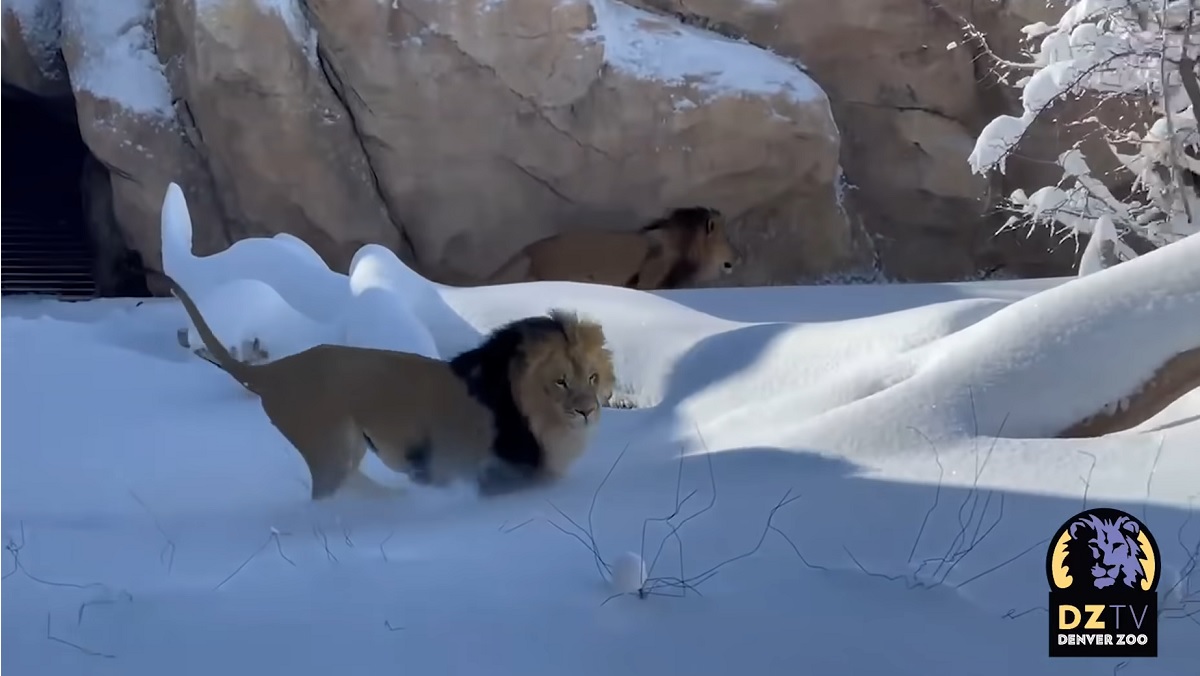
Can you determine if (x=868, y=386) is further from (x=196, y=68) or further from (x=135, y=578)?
(x=196, y=68)

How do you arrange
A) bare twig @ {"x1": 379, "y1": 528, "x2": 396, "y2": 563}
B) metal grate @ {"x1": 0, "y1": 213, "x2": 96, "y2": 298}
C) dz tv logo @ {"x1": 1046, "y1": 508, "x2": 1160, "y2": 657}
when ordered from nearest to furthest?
dz tv logo @ {"x1": 1046, "y1": 508, "x2": 1160, "y2": 657}, bare twig @ {"x1": 379, "y1": 528, "x2": 396, "y2": 563}, metal grate @ {"x1": 0, "y1": 213, "x2": 96, "y2": 298}

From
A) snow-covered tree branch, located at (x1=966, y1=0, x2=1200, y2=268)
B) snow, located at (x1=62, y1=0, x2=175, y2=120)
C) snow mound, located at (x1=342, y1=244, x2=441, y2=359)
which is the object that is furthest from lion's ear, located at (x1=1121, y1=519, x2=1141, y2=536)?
snow, located at (x1=62, y1=0, x2=175, y2=120)

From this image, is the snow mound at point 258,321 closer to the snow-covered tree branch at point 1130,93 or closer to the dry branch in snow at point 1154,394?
the dry branch in snow at point 1154,394

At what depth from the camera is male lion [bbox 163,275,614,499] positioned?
2.72m

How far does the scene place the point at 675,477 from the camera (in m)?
2.60

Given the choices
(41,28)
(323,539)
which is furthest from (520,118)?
(323,539)

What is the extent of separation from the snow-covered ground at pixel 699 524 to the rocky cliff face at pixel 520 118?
4850mm

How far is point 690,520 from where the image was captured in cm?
222

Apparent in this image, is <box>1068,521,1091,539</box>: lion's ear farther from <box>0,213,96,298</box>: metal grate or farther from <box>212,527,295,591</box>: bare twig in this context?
<box>0,213,96,298</box>: metal grate

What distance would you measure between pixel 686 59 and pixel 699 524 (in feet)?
22.0

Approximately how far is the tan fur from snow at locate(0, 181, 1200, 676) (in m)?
4.80

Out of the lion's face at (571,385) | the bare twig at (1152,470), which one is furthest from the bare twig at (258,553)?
the bare twig at (1152,470)

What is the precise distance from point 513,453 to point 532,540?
581 millimetres

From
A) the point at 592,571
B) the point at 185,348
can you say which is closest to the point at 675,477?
the point at 592,571
